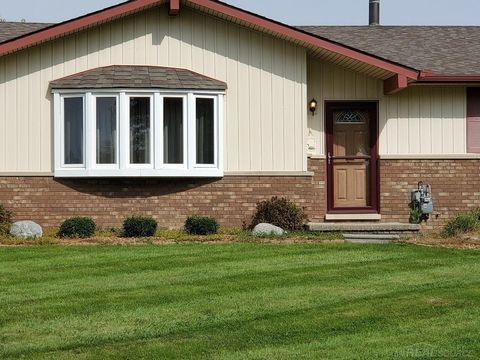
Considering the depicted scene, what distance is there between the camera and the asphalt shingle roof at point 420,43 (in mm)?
20781

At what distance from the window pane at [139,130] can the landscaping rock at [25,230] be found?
86.9 inches

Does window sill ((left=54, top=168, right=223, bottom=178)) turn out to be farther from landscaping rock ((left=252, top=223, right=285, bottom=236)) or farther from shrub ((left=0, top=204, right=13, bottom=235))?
landscaping rock ((left=252, top=223, right=285, bottom=236))

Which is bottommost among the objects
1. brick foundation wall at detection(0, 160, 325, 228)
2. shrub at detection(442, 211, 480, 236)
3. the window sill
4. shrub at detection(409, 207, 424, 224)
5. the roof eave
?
shrub at detection(442, 211, 480, 236)

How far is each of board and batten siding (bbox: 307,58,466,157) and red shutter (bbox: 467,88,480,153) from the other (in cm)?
11

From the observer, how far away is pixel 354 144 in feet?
68.6

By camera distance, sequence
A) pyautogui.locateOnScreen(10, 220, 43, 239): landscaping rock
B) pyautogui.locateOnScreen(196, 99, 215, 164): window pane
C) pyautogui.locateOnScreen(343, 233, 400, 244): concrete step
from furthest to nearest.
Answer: pyautogui.locateOnScreen(196, 99, 215, 164): window pane → pyautogui.locateOnScreen(10, 220, 43, 239): landscaping rock → pyautogui.locateOnScreen(343, 233, 400, 244): concrete step

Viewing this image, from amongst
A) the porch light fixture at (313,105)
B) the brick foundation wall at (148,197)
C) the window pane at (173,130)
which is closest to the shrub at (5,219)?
the brick foundation wall at (148,197)

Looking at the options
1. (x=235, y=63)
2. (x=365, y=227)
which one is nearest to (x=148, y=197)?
(x=235, y=63)

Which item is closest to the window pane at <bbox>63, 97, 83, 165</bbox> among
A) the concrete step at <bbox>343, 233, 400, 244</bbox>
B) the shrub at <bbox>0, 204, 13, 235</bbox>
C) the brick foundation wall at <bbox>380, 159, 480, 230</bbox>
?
the shrub at <bbox>0, 204, 13, 235</bbox>

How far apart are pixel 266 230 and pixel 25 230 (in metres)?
4.31

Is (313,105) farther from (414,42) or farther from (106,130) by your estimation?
(106,130)

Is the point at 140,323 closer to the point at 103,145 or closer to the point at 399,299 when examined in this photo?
the point at 399,299

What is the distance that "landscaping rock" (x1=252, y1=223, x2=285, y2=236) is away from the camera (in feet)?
59.5

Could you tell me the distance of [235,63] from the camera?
1972cm
